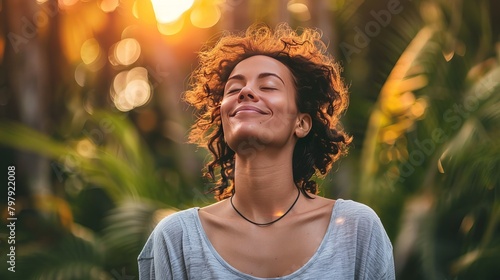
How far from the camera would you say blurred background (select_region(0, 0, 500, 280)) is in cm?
655

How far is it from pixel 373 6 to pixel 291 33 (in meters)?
6.22

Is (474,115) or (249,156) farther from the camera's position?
(474,115)

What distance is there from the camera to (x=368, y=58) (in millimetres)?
9766

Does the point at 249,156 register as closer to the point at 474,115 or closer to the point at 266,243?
the point at 266,243

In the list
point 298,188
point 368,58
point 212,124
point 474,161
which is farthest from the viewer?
point 368,58

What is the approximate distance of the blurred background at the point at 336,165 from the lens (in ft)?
21.5

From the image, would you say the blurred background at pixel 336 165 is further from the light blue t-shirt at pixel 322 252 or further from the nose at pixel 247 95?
the light blue t-shirt at pixel 322 252

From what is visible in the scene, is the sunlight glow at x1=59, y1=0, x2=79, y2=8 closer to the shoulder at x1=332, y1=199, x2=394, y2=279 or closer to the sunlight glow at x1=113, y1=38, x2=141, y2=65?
the sunlight glow at x1=113, y1=38, x2=141, y2=65

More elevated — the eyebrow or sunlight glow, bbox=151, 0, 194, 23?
sunlight glow, bbox=151, 0, 194, 23

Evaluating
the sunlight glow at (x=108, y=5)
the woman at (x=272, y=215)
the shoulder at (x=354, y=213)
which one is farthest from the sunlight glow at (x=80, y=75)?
the shoulder at (x=354, y=213)

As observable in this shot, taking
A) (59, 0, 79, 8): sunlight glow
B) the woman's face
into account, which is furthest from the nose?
(59, 0, 79, 8): sunlight glow

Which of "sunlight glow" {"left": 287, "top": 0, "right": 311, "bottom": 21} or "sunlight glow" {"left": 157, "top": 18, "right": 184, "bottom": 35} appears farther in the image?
"sunlight glow" {"left": 157, "top": 18, "right": 184, "bottom": 35}

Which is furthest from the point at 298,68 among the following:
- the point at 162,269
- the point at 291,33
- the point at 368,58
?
the point at 368,58

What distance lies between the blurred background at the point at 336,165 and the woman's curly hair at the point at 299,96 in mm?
1565
